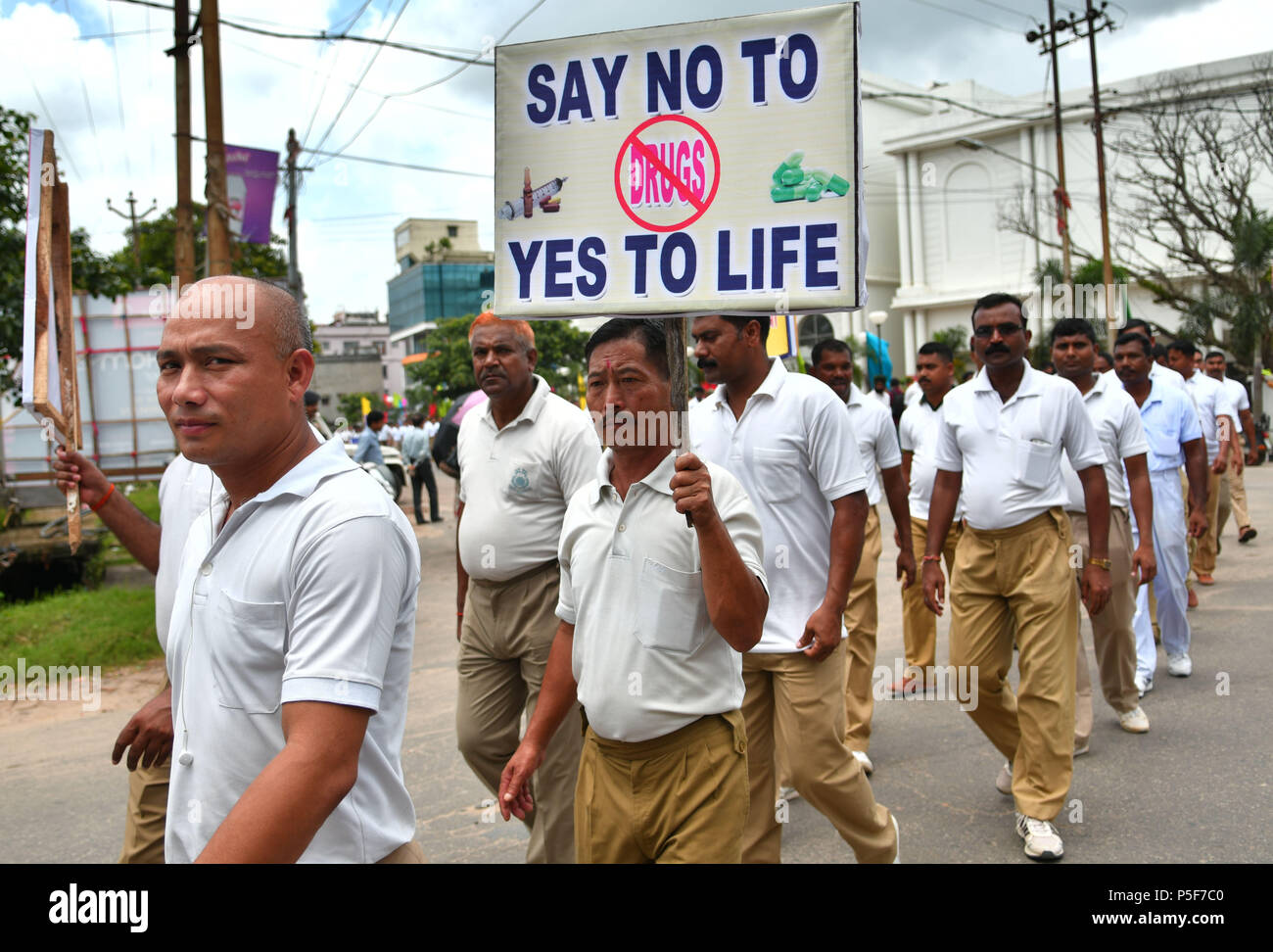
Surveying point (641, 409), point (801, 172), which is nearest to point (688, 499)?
point (641, 409)

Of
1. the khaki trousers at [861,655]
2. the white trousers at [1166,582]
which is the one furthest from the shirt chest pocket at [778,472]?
the white trousers at [1166,582]

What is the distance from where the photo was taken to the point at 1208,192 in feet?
93.1

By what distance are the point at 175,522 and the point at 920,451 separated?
202 inches

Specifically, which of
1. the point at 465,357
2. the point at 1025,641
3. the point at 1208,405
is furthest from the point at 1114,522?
the point at 465,357

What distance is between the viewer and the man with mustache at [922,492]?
6.62m

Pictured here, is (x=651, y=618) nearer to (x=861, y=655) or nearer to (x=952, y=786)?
(x=952, y=786)

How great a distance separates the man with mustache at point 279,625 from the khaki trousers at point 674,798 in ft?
2.59

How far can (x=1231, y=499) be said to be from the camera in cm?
1072

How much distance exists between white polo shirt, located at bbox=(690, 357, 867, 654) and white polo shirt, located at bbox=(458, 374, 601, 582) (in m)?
0.60

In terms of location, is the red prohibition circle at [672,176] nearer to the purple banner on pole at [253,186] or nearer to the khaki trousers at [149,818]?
the khaki trousers at [149,818]
